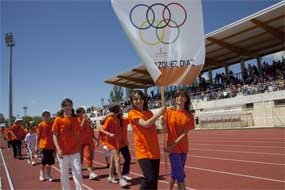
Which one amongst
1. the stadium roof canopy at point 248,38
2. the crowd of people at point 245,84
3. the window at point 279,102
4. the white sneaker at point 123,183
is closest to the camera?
the white sneaker at point 123,183

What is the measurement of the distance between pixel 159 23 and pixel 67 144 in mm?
2837

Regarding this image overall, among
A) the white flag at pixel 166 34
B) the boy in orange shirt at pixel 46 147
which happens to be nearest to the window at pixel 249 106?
the boy in orange shirt at pixel 46 147

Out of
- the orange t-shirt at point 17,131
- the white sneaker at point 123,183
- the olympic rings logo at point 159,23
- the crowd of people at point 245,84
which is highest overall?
the crowd of people at point 245,84

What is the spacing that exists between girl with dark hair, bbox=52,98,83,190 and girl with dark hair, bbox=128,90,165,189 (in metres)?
1.88

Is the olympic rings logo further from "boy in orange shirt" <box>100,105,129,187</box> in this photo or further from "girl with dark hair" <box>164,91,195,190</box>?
"boy in orange shirt" <box>100,105,129,187</box>

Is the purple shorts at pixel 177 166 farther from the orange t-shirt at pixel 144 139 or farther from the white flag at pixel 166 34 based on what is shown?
the white flag at pixel 166 34

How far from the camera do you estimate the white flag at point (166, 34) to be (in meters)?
5.26

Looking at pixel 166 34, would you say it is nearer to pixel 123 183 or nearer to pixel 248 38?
pixel 123 183

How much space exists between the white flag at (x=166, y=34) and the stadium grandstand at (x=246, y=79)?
2403 cm

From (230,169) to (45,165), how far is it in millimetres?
4700

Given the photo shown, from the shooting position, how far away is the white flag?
5.26 m

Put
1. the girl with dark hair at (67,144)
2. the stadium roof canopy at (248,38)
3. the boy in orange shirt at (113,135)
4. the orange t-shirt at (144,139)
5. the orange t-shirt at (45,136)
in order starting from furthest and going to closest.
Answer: the stadium roof canopy at (248,38)
the orange t-shirt at (45,136)
the boy in orange shirt at (113,135)
the girl with dark hair at (67,144)
the orange t-shirt at (144,139)

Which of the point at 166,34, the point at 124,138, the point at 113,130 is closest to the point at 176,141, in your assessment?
the point at 166,34

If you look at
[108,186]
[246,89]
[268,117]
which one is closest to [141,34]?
[108,186]
